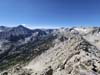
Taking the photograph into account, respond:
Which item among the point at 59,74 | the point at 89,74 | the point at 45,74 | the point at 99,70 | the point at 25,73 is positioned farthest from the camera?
the point at 25,73

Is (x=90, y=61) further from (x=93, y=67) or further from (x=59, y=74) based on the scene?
(x=59, y=74)

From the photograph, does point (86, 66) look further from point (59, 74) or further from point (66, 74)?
point (59, 74)

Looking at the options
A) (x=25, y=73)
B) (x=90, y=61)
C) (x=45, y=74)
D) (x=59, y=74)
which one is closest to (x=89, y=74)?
(x=90, y=61)

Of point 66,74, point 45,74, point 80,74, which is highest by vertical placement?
point 80,74

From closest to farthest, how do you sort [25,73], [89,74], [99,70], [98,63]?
[89,74] → [99,70] → [98,63] → [25,73]

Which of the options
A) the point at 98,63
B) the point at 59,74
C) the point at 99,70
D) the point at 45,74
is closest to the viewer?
the point at 99,70

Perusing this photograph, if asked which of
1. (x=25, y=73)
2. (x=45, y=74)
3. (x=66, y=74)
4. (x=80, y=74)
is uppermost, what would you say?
(x=80, y=74)

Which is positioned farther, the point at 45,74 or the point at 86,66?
the point at 45,74

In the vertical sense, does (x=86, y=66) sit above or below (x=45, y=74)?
above

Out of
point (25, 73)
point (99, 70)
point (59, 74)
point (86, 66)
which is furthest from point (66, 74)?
point (25, 73)
